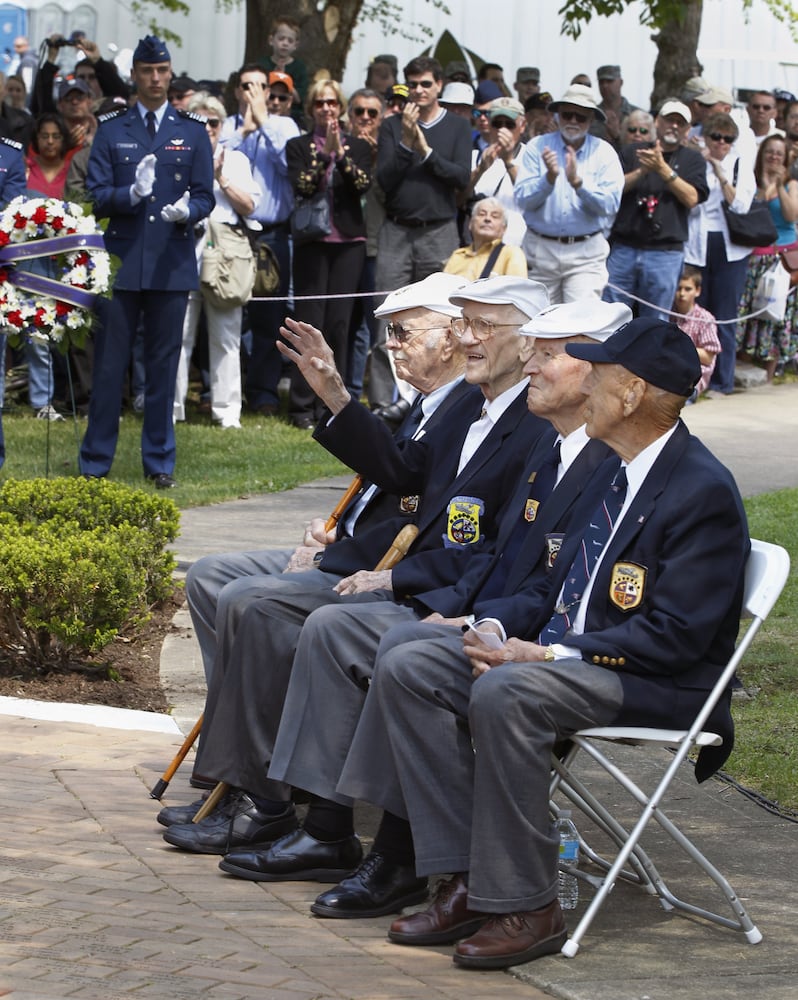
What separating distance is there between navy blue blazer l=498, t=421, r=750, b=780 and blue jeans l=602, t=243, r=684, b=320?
9.14 m

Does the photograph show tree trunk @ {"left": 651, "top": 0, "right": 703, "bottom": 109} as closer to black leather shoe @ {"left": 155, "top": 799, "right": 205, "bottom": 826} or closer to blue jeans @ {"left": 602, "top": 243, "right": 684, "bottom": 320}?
blue jeans @ {"left": 602, "top": 243, "right": 684, "bottom": 320}

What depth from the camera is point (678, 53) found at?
2073cm

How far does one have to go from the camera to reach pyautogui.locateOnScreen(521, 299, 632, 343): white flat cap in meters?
5.56

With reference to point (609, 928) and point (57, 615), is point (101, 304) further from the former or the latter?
point (609, 928)

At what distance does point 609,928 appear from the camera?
498 centimetres

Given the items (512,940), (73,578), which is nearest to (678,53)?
(73,578)

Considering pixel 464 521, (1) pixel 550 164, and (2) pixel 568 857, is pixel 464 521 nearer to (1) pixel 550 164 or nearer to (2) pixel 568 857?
(2) pixel 568 857

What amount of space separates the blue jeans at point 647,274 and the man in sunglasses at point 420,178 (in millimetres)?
1524

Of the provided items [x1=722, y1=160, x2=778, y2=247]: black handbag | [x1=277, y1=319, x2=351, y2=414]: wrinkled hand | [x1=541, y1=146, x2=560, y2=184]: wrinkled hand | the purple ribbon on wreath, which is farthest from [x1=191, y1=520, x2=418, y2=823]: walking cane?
[x1=722, y1=160, x2=778, y2=247]: black handbag

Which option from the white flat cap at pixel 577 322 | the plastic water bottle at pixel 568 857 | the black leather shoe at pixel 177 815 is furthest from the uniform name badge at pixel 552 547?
the black leather shoe at pixel 177 815

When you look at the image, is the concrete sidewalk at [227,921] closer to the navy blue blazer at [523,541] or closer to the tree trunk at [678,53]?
the navy blue blazer at [523,541]

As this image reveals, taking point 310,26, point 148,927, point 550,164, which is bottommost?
point 148,927

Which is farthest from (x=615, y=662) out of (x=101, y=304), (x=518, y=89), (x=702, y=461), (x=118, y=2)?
(x=118, y=2)

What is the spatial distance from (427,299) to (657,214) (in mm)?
7918
